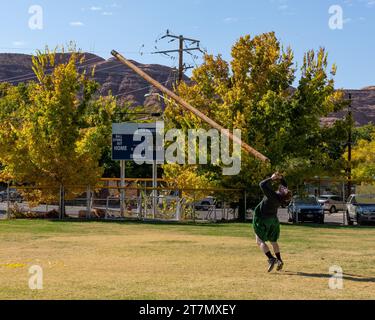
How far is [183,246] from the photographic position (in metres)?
16.9

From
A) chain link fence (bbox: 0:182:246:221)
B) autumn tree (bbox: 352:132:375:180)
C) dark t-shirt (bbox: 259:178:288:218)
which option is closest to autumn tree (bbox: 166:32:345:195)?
chain link fence (bbox: 0:182:246:221)

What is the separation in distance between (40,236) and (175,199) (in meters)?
11.5

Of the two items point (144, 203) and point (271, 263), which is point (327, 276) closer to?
point (271, 263)

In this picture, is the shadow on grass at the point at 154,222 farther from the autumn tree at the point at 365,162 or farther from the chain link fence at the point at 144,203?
the autumn tree at the point at 365,162

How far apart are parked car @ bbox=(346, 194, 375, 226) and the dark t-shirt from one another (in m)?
18.8

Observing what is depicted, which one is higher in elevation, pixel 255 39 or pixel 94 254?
pixel 255 39

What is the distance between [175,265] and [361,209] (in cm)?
1931

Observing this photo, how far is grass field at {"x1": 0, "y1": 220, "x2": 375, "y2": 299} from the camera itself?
9.31 m

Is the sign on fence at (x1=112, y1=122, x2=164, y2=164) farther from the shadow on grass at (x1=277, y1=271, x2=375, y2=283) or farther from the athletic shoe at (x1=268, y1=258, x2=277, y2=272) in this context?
the shadow on grass at (x1=277, y1=271, x2=375, y2=283)

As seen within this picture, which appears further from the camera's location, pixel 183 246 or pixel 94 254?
pixel 183 246

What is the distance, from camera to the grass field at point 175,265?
9.31 metres

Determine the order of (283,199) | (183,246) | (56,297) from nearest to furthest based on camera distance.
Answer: (56,297) < (283,199) < (183,246)
